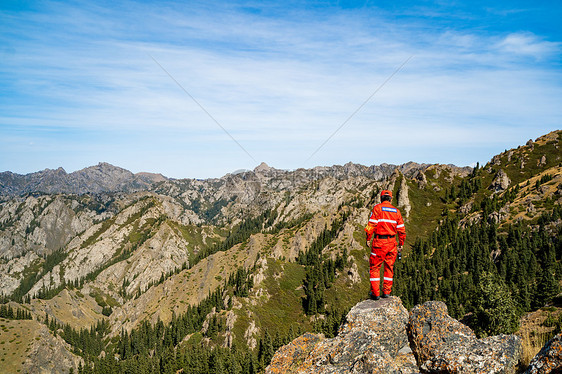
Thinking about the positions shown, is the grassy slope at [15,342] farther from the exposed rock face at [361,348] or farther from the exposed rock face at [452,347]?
the exposed rock face at [452,347]

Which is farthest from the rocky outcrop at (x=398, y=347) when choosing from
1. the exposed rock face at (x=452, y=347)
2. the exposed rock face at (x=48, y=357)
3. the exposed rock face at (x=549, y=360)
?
the exposed rock face at (x=48, y=357)

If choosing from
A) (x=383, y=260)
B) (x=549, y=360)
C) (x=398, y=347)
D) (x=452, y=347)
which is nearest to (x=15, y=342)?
(x=383, y=260)

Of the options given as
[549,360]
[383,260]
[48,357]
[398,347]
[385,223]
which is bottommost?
[48,357]

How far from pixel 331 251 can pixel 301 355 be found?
176889 millimetres

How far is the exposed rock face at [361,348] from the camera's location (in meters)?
12.8

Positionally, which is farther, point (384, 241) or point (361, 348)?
point (384, 241)

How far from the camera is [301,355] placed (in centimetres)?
1627

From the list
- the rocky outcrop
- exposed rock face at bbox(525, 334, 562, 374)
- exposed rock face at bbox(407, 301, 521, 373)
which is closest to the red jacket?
the rocky outcrop

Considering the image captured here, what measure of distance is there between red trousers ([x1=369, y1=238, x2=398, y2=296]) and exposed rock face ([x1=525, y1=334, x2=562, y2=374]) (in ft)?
29.3

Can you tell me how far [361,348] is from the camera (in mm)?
14219

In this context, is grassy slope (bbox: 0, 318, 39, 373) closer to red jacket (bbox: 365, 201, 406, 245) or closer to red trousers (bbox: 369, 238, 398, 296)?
red trousers (bbox: 369, 238, 398, 296)

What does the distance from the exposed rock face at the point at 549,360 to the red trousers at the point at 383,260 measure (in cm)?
893

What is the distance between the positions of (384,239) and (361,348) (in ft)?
22.2

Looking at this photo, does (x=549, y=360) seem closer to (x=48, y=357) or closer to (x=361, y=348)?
(x=361, y=348)
